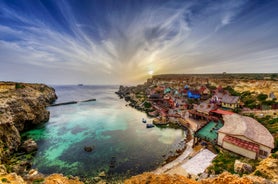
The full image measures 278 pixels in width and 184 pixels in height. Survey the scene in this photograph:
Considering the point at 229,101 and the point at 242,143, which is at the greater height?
the point at 229,101

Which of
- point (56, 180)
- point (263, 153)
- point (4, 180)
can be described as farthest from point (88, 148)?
point (263, 153)

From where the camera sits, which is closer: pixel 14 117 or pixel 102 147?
pixel 102 147

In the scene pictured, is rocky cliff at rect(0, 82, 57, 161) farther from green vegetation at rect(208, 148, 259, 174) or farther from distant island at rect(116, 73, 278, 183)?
green vegetation at rect(208, 148, 259, 174)

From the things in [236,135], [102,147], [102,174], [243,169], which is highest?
[236,135]

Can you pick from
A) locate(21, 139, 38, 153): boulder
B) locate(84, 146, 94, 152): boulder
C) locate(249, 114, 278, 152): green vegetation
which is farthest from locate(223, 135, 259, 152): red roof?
locate(21, 139, 38, 153): boulder

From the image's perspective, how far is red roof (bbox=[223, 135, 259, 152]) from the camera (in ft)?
56.6

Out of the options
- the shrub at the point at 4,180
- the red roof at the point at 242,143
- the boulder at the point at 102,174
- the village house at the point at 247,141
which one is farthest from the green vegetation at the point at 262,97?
the shrub at the point at 4,180

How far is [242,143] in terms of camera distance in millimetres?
18172

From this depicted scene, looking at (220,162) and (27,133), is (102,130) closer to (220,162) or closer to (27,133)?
(27,133)

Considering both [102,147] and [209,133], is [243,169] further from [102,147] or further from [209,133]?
[102,147]

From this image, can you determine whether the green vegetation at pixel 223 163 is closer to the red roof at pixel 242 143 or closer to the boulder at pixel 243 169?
the boulder at pixel 243 169

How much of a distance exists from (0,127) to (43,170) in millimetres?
12959

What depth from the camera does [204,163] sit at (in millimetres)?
17016

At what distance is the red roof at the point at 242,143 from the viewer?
1725cm
